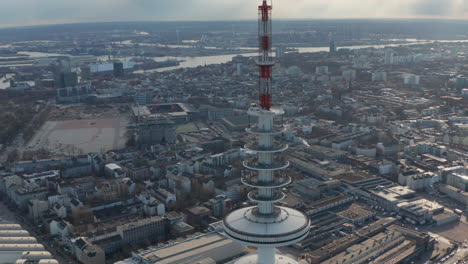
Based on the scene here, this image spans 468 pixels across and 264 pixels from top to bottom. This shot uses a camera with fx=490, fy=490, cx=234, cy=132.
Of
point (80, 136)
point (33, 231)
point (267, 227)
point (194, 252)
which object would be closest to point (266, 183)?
point (267, 227)

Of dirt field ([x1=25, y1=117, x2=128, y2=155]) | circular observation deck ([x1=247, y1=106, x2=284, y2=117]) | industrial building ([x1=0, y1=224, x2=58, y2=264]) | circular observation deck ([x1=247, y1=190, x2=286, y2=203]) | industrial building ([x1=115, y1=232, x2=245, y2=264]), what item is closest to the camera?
circular observation deck ([x1=247, y1=106, x2=284, y2=117])

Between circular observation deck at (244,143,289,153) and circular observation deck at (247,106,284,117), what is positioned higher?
circular observation deck at (247,106,284,117)

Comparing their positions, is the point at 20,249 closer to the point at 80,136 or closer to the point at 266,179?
the point at 266,179

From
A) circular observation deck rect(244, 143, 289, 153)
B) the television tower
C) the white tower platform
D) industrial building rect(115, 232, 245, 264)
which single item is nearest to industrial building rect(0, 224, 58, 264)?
industrial building rect(115, 232, 245, 264)

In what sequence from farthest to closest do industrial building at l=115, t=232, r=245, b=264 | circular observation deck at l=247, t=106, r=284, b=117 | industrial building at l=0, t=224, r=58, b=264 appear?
industrial building at l=0, t=224, r=58, b=264 → industrial building at l=115, t=232, r=245, b=264 → circular observation deck at l=247, t=106, r=284, b=117

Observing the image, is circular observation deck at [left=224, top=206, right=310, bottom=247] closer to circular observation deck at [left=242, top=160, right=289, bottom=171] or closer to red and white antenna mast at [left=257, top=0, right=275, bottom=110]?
circular observation deck at [left=242, top=160, right=289, bottom=171]

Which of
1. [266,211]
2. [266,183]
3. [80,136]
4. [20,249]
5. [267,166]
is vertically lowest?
[80,136]

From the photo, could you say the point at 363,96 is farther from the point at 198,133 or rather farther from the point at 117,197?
the point at 117,197

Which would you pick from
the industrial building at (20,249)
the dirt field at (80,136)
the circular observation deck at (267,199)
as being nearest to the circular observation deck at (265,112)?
the circular observation deck at (267,199)
